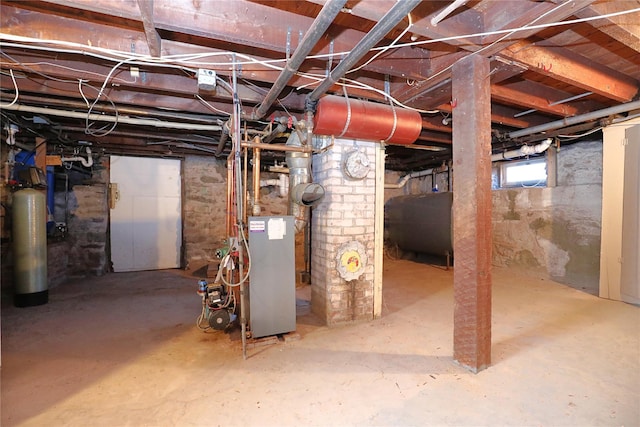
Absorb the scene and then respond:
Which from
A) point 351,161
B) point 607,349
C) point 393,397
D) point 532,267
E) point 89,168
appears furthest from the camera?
point 89,168

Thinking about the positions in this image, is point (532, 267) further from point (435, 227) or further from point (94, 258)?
point (94, 258)

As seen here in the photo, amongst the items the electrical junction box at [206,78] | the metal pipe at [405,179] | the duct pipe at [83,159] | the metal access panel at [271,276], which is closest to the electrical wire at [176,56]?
the electrical junction box at [206,78]

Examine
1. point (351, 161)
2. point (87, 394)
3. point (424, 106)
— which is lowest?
point (87, 394)

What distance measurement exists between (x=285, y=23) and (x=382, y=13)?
0.63 meters

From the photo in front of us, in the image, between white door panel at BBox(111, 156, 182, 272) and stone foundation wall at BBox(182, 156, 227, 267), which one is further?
stone foundation wall at BBox(182, 156, 227, 267)

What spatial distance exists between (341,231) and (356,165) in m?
0.62

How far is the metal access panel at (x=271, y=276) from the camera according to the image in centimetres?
232

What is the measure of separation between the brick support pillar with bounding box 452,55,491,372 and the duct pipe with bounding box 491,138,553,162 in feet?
9.25

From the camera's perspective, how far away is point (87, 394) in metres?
1.70

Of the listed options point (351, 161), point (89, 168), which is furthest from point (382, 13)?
point (89, 168)

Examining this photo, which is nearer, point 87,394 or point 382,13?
point 382,13

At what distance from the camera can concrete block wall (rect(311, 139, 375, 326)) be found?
2701 millimetres

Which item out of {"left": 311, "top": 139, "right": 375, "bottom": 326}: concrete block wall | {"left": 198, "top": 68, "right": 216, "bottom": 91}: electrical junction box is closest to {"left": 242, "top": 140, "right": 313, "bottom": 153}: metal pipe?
{"left": 311, "top": 139, "right": 375, "bottom": 326}: concrete block wall

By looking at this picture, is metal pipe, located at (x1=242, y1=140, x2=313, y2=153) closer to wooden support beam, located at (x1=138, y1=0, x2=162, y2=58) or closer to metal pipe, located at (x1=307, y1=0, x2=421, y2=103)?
metal pipe, located at (x1=307, y1=0, x2=421, y2=103)
